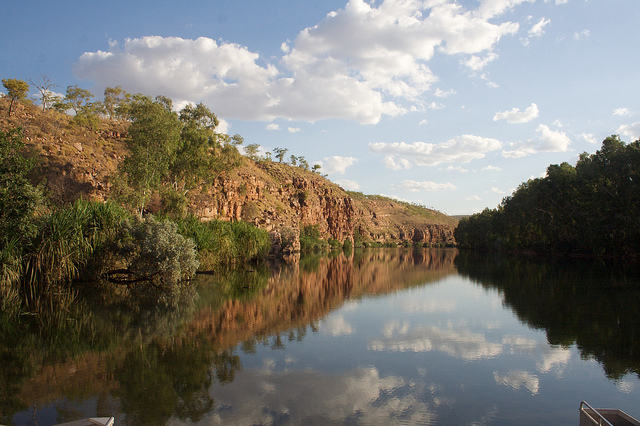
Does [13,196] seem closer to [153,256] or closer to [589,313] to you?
[153,256]

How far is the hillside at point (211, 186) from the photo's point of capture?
1503 inches

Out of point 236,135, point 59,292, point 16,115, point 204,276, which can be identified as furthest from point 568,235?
point 16,115

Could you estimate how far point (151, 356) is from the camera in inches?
324

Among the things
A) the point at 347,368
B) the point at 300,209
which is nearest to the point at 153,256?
the point at 347,368

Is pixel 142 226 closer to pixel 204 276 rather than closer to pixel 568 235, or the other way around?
pixel 204 276

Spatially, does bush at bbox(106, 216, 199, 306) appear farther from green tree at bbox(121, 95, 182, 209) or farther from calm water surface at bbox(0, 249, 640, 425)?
green tree at bbox(121, 95, 182, 209)

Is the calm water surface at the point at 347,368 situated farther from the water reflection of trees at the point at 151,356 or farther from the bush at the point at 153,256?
the bush at the point at 153,256

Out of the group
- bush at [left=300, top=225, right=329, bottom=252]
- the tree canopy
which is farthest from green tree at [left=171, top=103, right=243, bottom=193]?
the tree canopy

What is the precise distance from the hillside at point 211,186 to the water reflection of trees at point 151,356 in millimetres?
15685

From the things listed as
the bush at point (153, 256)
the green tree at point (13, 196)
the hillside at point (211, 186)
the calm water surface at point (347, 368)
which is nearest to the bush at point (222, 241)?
the bush at point (153, 256)

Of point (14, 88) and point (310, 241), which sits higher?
point (14, 88)

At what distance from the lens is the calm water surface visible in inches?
230

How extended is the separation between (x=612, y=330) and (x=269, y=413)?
10.1 meters

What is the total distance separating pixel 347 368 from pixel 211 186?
49.5 metres
